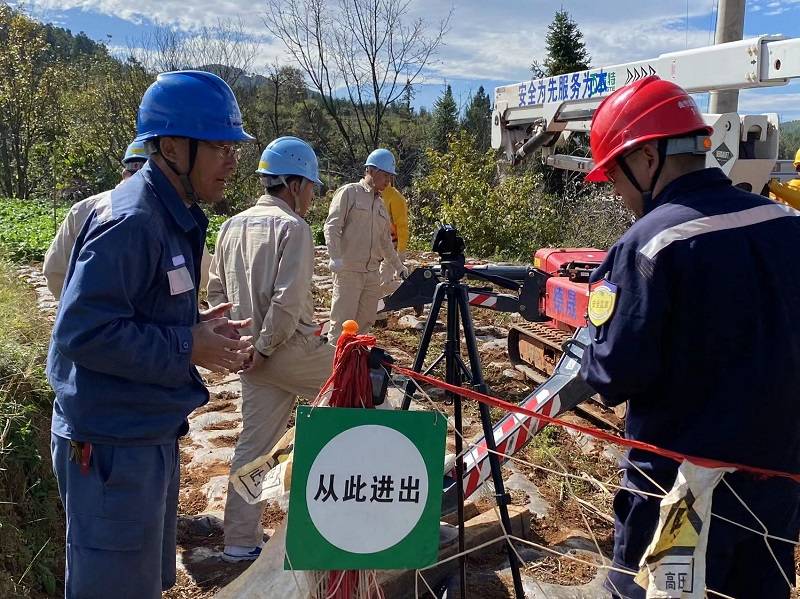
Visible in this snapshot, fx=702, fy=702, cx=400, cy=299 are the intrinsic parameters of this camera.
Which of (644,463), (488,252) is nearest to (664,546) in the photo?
(644,463)


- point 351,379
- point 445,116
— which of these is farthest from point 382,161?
point 445,116

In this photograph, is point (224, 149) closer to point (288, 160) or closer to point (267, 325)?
point (267, 325)

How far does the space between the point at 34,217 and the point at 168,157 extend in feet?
66.5

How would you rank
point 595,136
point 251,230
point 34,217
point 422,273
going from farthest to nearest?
point 34,217, point 251,230, point 422,273, point 595,136

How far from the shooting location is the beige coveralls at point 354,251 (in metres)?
6.75

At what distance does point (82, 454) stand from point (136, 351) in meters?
0.40

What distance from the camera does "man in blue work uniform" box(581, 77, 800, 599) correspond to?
6.39 ft

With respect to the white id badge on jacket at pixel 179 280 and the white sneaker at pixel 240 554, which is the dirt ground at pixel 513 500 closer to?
the white sneaker at pixel 240 554

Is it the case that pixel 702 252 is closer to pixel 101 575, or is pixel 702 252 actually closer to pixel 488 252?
pixel 101 575

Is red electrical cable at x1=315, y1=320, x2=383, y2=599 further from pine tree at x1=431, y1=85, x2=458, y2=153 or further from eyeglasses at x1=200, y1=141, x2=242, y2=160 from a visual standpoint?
pine tree at x1=431, y1=85, x2=458, y2=153

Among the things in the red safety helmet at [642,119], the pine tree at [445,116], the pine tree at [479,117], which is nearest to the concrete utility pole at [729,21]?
the red safety helmet at [642,119]

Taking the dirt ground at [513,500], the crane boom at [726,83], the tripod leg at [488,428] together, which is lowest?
the dirt ground at [513,500]

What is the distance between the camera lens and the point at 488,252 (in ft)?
47.0

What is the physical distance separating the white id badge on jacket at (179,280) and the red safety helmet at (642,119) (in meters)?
1.38
